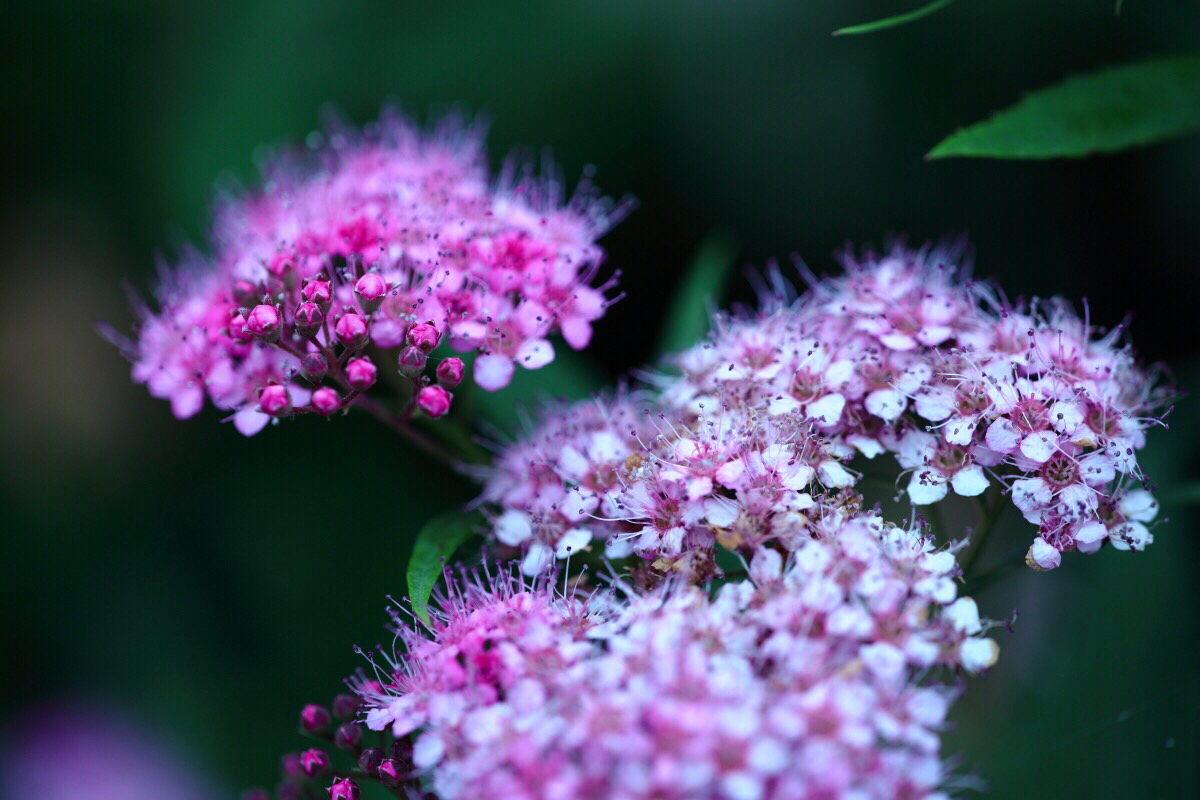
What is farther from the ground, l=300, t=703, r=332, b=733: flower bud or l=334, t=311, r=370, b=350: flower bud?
l=334, t=311, r=370, b=350: flower bud

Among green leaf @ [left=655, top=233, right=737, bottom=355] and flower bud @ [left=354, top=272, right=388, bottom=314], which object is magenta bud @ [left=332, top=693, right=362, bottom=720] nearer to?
flower bud @ [left=354, top=272, right=388, bottom=314]

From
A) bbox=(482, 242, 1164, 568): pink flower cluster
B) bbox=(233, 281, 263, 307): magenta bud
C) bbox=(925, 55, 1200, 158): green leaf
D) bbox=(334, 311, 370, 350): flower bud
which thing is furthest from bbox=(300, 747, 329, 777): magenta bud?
bbox=(925, 55, 1200, 158): green leaf

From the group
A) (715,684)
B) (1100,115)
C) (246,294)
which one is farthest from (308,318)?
(1100,115)

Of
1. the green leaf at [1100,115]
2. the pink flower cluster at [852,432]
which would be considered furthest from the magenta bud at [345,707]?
the green leaf at [1100,115]

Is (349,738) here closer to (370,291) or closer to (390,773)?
(390,773)

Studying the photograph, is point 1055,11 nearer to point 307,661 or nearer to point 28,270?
point 307,661

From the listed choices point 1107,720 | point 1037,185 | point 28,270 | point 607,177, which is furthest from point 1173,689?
point 28,270
